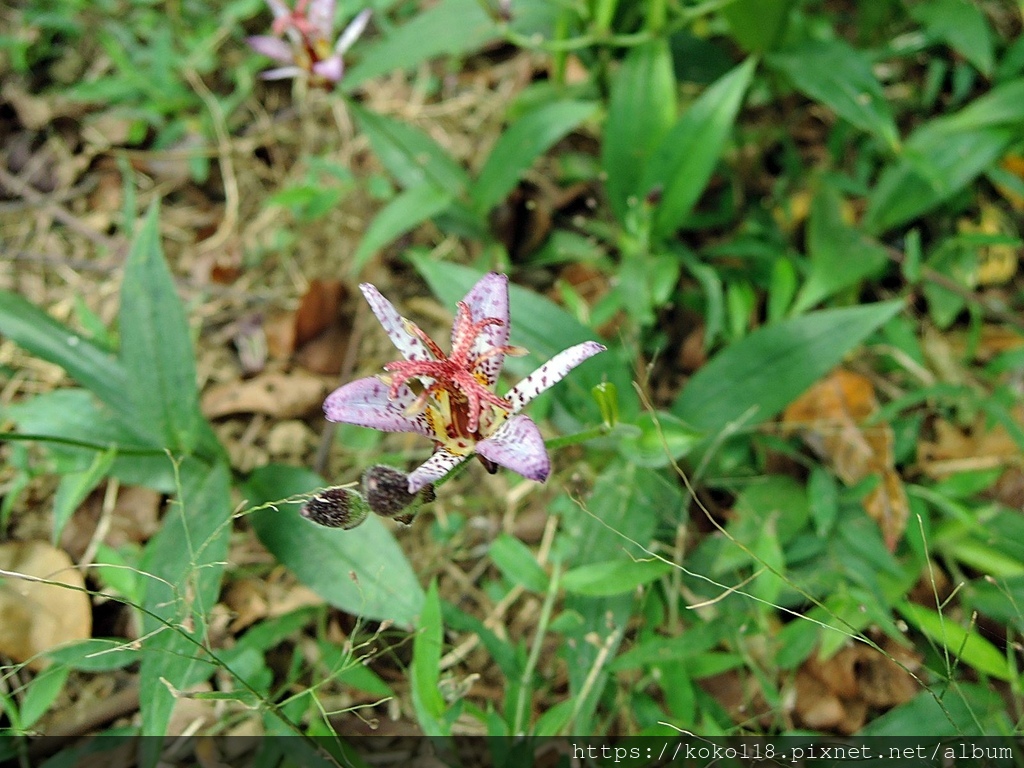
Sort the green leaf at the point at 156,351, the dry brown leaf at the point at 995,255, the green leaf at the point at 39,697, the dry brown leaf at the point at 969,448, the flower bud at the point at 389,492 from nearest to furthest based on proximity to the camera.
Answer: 1. the flower bud at the point at 389,492
2. the green leaf at the point at 39,697
3. the green leaf at the point at 156,351
4. the dry brown leaf at the point at 969,448
5. the dry brown leaf at the point at 995,255

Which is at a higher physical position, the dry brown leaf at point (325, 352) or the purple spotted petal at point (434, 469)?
the purple spotted petal at point (434, 469)

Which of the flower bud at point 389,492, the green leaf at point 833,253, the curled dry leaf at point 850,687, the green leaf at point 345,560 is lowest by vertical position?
Result: the curled dry leaf at point 850,687

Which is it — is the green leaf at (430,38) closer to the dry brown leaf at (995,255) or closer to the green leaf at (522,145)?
the green leaf at (522,145)

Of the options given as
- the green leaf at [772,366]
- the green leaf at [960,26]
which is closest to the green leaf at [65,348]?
the green leaf at [772,366]

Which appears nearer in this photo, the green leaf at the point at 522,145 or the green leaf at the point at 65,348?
the green leaf at the point at 65,348

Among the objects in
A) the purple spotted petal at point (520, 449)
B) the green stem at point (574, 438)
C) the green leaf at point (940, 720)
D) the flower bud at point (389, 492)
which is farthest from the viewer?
the green leaf at point (940, 720)

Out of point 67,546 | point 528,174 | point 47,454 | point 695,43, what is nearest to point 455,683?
point 67,546

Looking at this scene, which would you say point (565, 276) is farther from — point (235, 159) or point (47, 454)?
point (47, 454)
